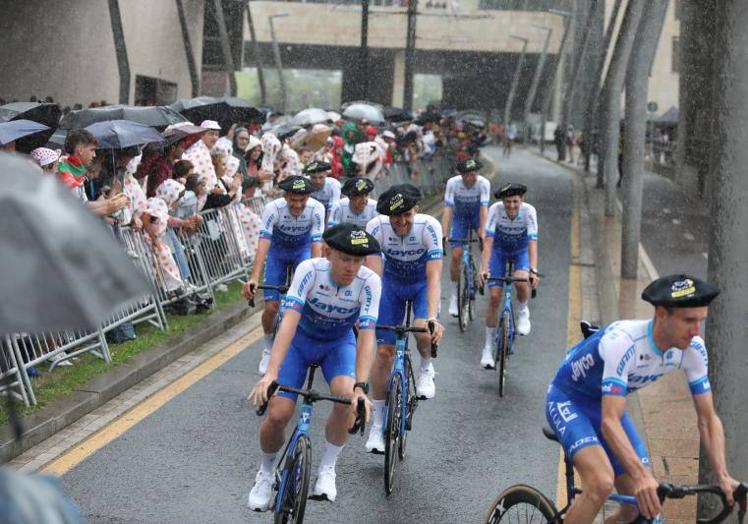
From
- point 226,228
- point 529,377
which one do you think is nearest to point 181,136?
point 226,228

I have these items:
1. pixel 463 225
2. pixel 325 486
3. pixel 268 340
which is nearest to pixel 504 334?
pixel 268 340

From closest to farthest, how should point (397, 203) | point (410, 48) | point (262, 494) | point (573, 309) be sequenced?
point (262, 494)
point (397, 203)
point (573, 309)
point (410, 48)

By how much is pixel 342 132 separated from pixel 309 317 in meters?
16.2

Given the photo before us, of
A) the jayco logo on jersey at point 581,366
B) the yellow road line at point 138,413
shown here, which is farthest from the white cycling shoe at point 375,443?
the jayco logo on jersey at point 581,366

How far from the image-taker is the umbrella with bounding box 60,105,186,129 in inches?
521

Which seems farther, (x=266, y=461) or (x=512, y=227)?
(x=512, y=227)

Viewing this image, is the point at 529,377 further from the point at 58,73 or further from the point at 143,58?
the point at 143,58

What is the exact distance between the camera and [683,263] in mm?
21109

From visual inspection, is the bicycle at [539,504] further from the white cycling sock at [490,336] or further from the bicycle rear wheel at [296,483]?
the white cycling sock at [490,336]

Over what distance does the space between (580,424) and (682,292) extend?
35.2 inches

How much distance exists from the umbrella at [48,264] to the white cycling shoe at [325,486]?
3784 mm

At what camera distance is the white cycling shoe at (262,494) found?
679 centimetres

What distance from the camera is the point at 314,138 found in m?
19.9

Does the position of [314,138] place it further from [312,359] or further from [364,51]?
[312,359]
